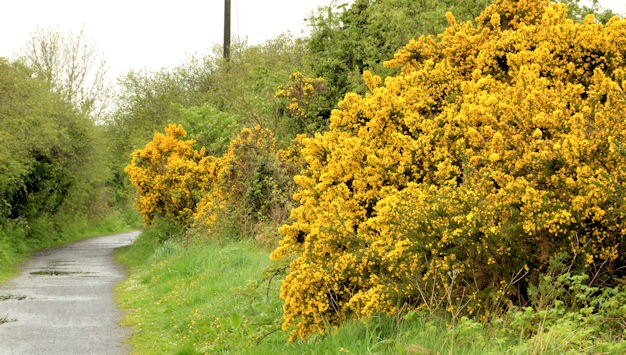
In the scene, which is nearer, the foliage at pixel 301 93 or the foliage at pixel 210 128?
the foliage at pixel 301 93

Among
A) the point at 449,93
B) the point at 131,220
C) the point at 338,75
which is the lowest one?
the point at 131,220

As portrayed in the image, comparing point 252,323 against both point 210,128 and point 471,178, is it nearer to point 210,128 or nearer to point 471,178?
point 471,178

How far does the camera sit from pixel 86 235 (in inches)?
1495

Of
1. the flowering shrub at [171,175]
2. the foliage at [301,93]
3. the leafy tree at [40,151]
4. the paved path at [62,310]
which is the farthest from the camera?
the leafy tree at [40,151]

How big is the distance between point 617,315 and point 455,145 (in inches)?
107

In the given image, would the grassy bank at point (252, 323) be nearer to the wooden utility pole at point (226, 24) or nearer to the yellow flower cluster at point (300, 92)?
the yellow flower cluster at point (300, 92)

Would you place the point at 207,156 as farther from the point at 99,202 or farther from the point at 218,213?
the point at 99,202

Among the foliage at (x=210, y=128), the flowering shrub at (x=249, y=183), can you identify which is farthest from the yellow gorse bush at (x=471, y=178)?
the foliage at (x=210, y=128)

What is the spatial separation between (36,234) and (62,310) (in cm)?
1887

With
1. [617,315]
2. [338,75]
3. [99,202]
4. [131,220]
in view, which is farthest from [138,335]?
[131,220]

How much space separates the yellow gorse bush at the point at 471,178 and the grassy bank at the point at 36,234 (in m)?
13.3

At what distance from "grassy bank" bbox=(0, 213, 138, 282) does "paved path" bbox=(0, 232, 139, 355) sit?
82 cm

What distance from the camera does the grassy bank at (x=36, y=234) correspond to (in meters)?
21.5

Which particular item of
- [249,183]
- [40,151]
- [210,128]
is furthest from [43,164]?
[249,183]
